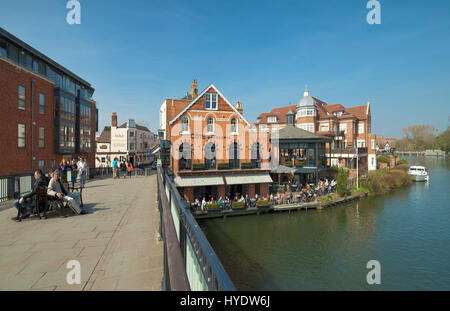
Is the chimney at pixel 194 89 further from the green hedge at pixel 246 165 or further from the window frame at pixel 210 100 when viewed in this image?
the green hedge at pixel 246 165

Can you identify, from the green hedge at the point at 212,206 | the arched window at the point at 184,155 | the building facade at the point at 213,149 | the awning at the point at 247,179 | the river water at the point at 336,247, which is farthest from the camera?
the awning at the point at 247,179

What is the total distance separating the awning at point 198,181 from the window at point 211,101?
Result: 811 cm

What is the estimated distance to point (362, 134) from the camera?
48.4 metres

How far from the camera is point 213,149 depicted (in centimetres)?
2531

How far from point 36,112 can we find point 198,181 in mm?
16619

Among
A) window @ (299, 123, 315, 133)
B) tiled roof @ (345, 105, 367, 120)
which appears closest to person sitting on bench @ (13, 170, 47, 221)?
window @ (299, 123, 315, 133)

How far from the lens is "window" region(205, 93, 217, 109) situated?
81.8ft

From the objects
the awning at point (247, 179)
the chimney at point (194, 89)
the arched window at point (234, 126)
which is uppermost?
the chimney at point (194, 89)

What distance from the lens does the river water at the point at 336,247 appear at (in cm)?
1316

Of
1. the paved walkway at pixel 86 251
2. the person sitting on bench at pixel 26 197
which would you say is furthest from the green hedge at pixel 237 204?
the person sitting on bench at pixel 26 197

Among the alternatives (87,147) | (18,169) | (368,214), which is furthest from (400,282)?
(87,147)

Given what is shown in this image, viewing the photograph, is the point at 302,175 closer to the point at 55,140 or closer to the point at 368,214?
the point at 368,214

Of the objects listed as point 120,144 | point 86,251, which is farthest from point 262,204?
point 120,144
